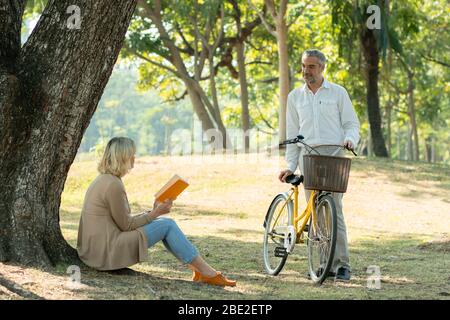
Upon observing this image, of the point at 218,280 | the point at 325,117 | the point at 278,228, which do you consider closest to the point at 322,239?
the point at 278,228

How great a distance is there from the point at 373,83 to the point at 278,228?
16.0 m

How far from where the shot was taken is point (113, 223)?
23.9 ft

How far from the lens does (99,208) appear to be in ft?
23.8

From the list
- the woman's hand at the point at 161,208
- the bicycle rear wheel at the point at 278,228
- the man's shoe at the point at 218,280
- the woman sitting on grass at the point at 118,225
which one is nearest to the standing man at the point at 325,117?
the bicycle rear wheel at the point at 278,228

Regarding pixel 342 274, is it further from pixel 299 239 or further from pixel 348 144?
pixel 348 144

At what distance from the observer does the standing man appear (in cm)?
816

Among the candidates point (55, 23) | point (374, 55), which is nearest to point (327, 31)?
point (374, 55)

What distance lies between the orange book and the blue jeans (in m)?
0.22

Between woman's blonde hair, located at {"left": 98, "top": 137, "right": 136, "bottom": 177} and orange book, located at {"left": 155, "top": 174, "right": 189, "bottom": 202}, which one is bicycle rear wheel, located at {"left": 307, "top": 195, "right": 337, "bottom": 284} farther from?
woman's blonde hair, located at {"left": 98, "top": 137, "right": 136, "bottom": 177}

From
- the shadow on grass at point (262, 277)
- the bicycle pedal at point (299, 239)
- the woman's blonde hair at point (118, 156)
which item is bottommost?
the shadow on grass at point (262, 277)

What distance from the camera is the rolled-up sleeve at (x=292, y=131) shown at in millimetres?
8562

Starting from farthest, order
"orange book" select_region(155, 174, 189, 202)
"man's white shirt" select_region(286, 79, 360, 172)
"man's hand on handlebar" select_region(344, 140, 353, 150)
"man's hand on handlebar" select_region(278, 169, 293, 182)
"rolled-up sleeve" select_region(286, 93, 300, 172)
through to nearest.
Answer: "rolled-up sleeve" select_region(286, 93, 300, 172)
"man's hand on handlebar" select_region(278, 169, 293, 182)
"man's white shirt" select_region(286, 79, 360, 172)
"man's hand on handlebar" select_region(344, 140, 353, 150)
"orange book" select_region(155, 174, 189, 202)

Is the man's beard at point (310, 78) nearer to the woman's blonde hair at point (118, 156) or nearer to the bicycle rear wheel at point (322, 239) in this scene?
the bicycle rear wheel at point (322, 239)

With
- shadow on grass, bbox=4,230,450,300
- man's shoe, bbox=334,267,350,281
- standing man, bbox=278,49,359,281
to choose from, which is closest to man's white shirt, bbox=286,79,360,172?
standing man, bbox=278,49,359,281
